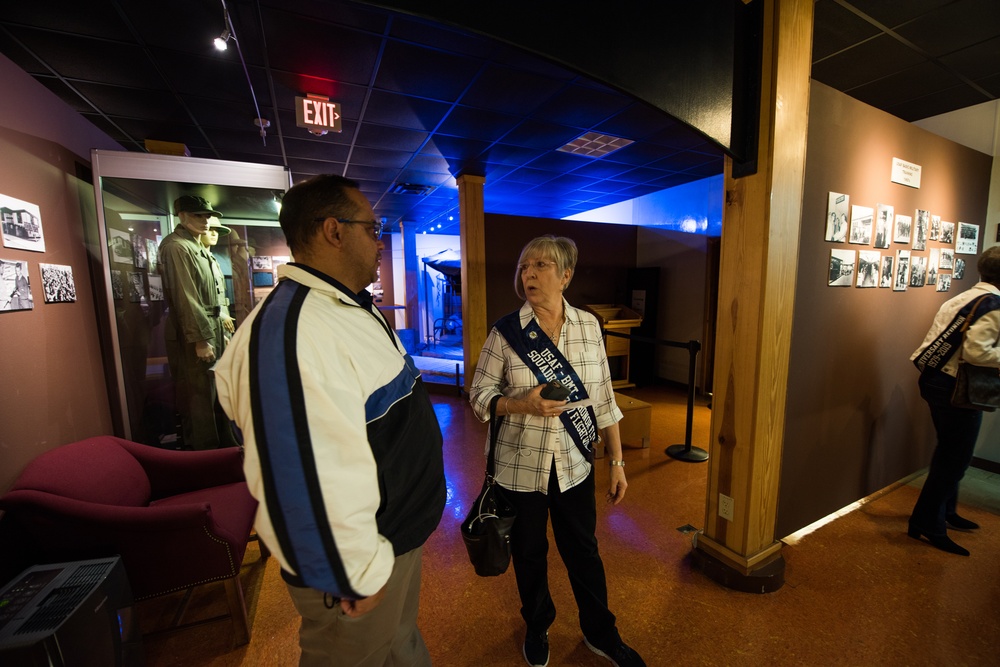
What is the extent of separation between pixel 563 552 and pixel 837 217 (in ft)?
7.59

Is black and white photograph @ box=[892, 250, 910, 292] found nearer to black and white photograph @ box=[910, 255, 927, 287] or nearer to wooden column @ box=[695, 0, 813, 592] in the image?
black and white photograph @ box=[910, 255, 927, 287]

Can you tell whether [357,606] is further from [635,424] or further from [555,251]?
[635,424]

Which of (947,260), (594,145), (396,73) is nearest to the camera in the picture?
(947,260)

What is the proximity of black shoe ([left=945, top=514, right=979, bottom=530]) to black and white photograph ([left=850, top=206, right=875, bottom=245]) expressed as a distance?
6.22 feet

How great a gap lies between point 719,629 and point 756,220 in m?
1.92

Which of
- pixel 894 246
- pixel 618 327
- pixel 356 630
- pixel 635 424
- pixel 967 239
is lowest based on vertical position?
pixel 635 424

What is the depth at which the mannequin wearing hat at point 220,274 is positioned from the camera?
3.21 metres

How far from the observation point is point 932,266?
9.41ft

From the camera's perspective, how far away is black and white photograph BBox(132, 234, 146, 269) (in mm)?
3090

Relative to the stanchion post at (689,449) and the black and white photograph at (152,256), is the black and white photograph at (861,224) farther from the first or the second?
the black and white photograph at (152,256)

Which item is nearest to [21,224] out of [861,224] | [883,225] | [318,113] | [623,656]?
[318,113]

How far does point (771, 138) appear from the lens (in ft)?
5.87

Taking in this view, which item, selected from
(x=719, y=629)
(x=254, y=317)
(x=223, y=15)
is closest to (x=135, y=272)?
(x=223, y=15)

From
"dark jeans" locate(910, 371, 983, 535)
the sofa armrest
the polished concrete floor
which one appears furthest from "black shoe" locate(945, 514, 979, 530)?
the sofa armrest
